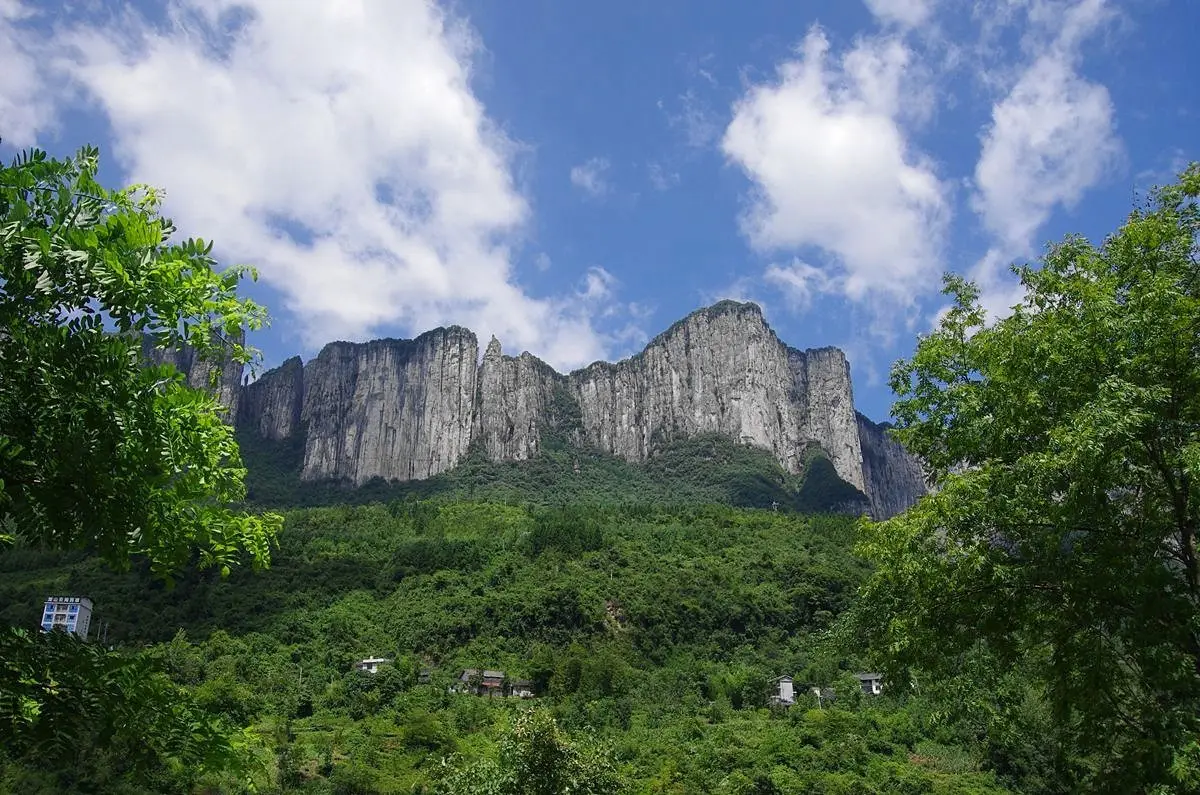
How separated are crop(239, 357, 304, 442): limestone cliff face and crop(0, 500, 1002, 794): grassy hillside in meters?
61.4

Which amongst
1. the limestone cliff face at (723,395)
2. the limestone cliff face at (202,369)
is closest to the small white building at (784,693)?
the limestone cliff face at (202,369)

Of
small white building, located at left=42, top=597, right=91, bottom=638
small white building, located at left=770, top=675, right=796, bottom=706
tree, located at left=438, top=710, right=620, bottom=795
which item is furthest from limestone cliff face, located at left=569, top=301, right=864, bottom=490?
tree, located at left=438, top=710, right=620, bottom=795

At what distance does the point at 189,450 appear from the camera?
4.39 metres

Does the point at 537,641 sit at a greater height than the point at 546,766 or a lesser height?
greater

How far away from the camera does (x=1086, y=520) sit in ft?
25.2

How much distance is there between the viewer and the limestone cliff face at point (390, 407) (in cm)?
14038

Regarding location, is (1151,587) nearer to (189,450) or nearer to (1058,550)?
(1058,550)

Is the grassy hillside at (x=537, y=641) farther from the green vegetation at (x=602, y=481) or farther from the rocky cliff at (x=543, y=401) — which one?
the rocky cliff at (x=543, y=401)

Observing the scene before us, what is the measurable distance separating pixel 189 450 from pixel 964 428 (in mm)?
7703

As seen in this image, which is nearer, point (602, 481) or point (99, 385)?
point (99, 385)

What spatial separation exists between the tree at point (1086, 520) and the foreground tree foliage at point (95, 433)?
6545 millimetres

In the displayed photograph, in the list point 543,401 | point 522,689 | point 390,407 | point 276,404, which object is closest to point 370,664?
point 522,689

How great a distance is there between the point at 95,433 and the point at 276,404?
159119 mm

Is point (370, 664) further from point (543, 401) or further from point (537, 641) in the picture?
point (543, 401)
